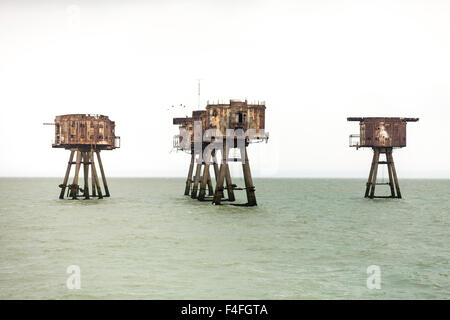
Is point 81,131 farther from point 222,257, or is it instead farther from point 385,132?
point 222,257

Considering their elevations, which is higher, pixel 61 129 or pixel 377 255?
pixel 61 129

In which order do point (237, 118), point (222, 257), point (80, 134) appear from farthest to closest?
point (80, 134)
point (237, 118)
point (222, 257)

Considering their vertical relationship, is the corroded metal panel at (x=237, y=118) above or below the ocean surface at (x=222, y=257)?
above

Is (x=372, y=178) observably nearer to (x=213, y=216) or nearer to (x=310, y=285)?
(x=213, y=216)

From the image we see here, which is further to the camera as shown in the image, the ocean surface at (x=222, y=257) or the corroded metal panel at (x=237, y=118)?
the corroded metal panel at (x=237, y=118)

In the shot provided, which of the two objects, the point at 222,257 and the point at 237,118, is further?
the point at 237,118

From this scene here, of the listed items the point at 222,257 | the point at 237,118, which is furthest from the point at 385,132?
the point at 222,257

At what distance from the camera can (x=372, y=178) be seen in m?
58.9

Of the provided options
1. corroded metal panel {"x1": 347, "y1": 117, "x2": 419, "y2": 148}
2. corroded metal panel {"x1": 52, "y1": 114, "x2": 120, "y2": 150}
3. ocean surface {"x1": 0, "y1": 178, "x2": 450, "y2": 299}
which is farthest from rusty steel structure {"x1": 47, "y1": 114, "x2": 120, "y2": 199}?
corroded metal panel {"x1": 347, "y1": 117, "x2": 419, "y2": 148}

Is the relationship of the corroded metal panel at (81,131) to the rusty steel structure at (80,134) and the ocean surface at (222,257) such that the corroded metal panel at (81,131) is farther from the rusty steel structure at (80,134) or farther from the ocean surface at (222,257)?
the ocean surface at (222,257)

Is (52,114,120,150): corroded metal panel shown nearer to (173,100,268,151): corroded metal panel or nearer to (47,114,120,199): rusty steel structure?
(47,114,120,199): rusty steel structure

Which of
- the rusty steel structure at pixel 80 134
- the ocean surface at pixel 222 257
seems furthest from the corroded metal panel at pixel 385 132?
→ the rusty steel structure at pixel 80 134
